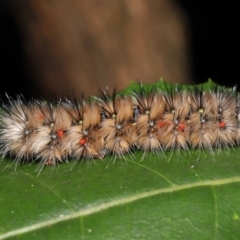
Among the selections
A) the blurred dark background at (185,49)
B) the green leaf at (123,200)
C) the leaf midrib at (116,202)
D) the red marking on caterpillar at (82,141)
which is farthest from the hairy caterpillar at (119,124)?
the blurred dark background at (185,49)

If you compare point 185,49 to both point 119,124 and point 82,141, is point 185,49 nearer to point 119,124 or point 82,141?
point 119,124

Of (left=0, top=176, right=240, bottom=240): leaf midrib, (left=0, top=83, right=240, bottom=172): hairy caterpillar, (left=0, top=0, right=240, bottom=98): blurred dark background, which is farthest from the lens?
(left=0, top=0, right=240, bottom=98): blurred dark background

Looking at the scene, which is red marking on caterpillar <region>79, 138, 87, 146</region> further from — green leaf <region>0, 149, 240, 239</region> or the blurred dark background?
the blurred dark background

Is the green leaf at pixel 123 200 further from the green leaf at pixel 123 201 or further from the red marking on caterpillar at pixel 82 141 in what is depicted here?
the red marking on caterpillar at pixel 82 141

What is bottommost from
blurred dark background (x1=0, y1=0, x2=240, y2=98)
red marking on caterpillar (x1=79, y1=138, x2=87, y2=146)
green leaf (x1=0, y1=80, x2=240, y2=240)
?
blurred dark background (x1=0, y1=0, x2=240, y2=98)

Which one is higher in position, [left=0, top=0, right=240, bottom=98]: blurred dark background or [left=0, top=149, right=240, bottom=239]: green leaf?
[left=0, top=149, right=240, bottom=239]: green leaf

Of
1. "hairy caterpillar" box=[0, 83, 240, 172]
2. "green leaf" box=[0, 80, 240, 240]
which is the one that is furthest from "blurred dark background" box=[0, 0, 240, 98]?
"green leaf" box=[0, 80, 240, 240]

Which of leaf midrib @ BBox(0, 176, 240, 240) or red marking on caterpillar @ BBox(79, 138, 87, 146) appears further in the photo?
red marking on caterpillar @ BBox(79, 138, 87, 146)
